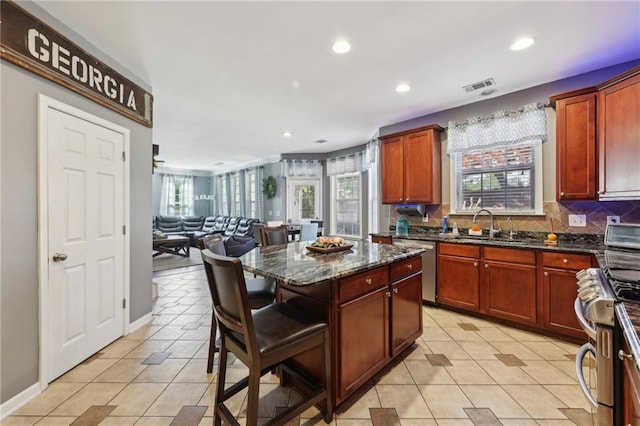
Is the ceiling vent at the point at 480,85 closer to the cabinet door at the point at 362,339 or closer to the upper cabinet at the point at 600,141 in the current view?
the upper cabinet at the point at 600,141

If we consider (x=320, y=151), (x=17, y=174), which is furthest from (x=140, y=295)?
(x=320, y=151)

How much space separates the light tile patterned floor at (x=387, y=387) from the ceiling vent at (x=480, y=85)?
2.67 meters

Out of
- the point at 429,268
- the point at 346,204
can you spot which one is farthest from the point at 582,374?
the point at 346,204

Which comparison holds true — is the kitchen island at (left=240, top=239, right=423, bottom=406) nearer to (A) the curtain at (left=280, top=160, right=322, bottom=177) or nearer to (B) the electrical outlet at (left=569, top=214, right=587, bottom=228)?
(B) the electrical outlet at (left=569, top=214, right=587, bottom=228)

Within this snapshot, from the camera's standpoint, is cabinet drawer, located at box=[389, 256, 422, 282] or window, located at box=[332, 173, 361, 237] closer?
cabinet drawer, located at box=[389, 256, 422, 282]

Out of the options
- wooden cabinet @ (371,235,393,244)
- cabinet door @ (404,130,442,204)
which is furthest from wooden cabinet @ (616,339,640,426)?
cabinet door @ (404,130,442,204)

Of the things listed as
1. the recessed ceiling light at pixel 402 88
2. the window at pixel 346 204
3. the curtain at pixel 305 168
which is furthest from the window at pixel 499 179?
the curtain at pixel 305 168

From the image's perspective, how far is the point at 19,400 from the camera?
5.89ft

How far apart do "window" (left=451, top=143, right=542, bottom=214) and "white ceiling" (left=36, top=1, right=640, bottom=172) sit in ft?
2.41

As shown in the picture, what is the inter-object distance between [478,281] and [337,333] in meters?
2.20

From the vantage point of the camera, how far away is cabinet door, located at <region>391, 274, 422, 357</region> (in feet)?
7.03

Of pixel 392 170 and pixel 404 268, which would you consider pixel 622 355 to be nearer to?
pixel 404 268

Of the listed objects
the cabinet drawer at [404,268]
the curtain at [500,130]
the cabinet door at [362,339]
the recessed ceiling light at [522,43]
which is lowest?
the cabinet door at [362,339]

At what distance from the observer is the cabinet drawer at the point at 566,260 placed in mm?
2455
